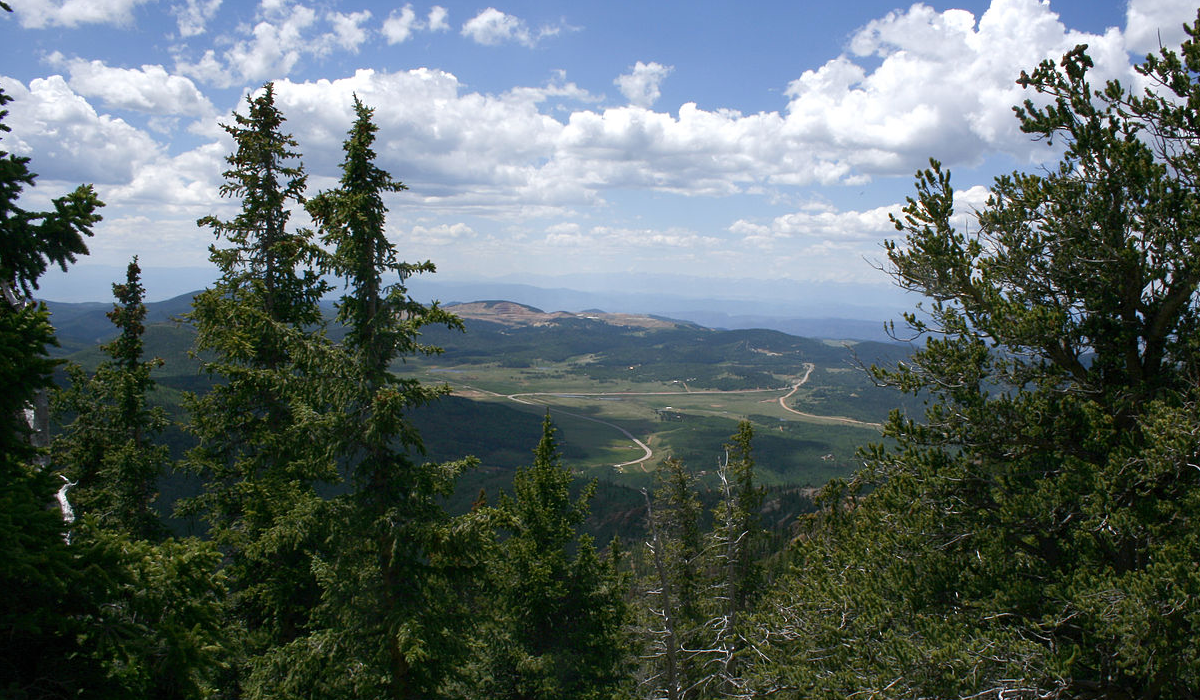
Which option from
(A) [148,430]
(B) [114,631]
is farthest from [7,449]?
(A) [148,430]

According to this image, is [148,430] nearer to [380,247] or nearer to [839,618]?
[380,247]

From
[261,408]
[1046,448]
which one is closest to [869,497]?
[1046,448]

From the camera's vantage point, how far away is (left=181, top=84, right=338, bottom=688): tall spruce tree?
13.4 meters

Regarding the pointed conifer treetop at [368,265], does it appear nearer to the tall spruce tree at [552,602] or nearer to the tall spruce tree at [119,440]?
the tall spruce tree at [552,602]

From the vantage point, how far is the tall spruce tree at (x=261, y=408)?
44.0 feet

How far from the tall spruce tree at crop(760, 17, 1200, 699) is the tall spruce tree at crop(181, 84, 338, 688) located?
413 inches

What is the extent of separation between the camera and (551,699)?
17.1 m

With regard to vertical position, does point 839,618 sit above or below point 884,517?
below

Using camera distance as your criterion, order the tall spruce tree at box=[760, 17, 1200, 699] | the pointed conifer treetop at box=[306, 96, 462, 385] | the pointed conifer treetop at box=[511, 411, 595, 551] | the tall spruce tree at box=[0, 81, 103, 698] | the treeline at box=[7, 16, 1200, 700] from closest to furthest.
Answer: the tall spruce tree at box=[0, 81, 103, 698] < the treeline at box=[7, 16, 1200, 700] < the tall spruce tree at box=[760, 17, 1200, 699] < the pointed conifer treetop at box=[306, 96, 462, 385] < the pointed conifer treetop at box=[511, 411, 595, 551]

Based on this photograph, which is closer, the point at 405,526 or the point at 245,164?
the point at 405,526

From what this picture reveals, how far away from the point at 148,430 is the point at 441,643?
14.7 meters

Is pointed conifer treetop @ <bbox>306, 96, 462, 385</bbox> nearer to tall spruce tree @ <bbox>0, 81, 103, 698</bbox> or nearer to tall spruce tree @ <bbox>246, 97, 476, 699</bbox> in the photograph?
tall spruce tree @ <bbox>246, 97, 476, 699</bbox>

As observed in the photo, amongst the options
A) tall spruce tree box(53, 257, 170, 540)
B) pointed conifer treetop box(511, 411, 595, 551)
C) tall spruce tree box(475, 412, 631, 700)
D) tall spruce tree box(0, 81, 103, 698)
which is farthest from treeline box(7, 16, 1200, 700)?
tall spruce tree box(53, 257, 170, 540)

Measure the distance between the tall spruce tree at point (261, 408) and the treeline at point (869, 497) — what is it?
0.34 ft
